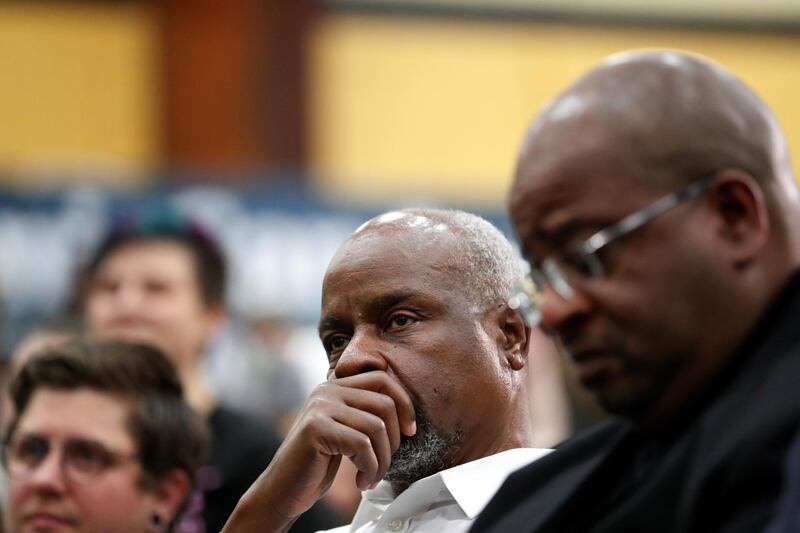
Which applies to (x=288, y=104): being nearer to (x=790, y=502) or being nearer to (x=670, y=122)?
(x=670, y=122)

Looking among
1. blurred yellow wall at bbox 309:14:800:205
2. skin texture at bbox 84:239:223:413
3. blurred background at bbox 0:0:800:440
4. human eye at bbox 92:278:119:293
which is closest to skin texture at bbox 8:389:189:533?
skin texture at bbox 84:239:223:413

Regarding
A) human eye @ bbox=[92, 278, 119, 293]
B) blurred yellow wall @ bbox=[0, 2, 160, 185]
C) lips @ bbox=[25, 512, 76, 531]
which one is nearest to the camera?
lips @ bbox=[25, 512, 76, 531]

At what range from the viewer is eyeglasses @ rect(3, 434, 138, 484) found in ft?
8.54

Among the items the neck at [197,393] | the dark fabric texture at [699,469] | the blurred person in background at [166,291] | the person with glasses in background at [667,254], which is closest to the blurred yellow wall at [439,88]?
the blurred person in background at [166,291]

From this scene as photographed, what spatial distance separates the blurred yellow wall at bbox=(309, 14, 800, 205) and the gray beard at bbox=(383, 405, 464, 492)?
266 inches

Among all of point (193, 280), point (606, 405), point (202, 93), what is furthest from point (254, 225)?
point (606, 405)

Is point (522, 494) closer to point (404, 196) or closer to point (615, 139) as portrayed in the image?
point (615, 139)

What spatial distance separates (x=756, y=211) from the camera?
1.40 metres

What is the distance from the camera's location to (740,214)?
1.41 m

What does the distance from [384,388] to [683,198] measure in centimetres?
78

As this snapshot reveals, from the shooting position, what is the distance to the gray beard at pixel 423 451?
6.95 ft

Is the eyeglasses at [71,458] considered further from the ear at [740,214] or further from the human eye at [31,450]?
the ear at [740,214]

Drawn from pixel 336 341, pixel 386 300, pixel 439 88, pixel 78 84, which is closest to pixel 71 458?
pixel 336 341

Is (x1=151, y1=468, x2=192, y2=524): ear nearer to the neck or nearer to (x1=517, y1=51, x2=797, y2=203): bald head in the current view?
the neck
